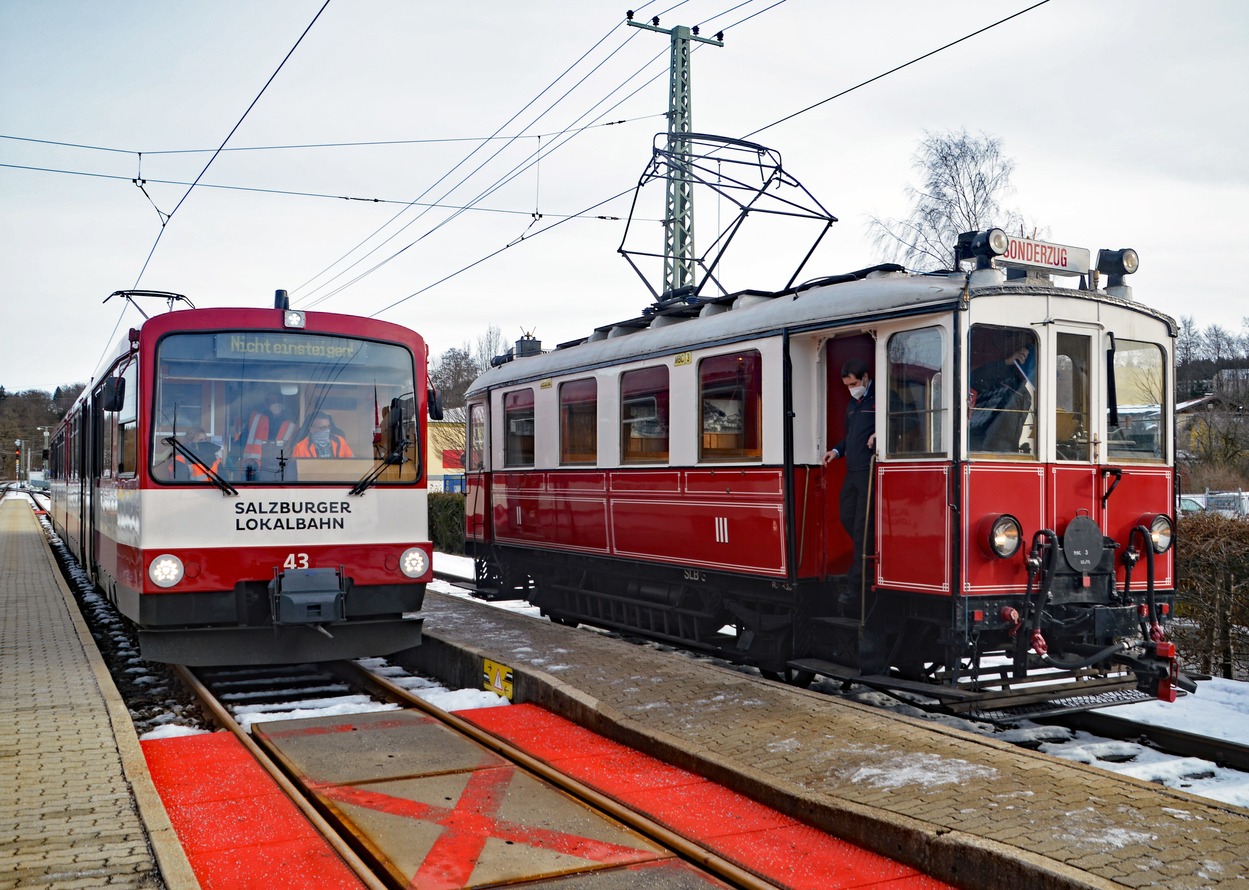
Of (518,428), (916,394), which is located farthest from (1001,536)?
(518,428)

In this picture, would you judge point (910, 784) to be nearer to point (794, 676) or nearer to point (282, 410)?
point (794, 676)

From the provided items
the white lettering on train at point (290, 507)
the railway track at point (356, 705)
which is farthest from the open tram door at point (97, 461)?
the railway track at point (356, 705)

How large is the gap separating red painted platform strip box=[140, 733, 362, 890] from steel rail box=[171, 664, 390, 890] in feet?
0.11

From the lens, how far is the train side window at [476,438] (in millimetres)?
15281

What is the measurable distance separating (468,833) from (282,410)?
14.8 ft

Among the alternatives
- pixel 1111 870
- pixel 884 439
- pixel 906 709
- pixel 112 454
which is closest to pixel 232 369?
pixel 112 454

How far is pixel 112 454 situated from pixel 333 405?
2484 millimetres

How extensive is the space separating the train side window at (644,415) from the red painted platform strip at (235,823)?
16.7 ft

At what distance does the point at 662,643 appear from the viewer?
11984 mm

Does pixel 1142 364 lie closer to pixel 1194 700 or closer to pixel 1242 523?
pixel 1242 523

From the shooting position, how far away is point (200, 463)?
28.0 feet

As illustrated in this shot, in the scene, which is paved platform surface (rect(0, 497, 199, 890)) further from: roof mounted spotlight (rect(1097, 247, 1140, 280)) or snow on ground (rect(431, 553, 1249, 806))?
roof mounted spotlight (rect(1097, 247, 1140, 280))

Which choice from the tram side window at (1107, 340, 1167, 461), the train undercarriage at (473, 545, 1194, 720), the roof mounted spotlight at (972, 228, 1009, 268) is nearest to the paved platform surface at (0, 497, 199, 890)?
the train undercarriage at (473, 545, 1194, 720)

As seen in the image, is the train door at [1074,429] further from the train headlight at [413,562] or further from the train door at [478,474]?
the train door at [478,474]
